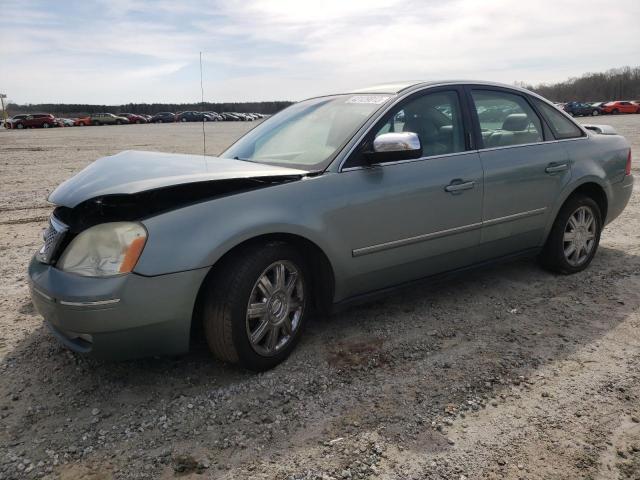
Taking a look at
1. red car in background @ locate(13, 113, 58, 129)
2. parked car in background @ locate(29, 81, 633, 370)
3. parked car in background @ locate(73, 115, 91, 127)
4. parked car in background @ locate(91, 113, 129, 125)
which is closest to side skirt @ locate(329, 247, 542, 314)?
parked car in background @ locate(29, 81, 633, 370)

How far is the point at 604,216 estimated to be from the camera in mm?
4793

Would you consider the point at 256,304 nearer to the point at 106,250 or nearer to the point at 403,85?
the point at 106,250

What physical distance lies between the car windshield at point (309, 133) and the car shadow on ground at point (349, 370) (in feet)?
3.81

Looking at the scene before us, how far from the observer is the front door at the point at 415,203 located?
322 centimetres

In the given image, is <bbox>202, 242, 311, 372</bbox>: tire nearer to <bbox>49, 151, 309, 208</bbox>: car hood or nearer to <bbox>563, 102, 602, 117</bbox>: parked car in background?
<bbox>49, 151, 309, 208</bbox>: car hood

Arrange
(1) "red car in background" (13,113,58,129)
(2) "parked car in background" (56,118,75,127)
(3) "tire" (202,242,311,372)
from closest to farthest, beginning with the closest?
(3) "tire" (202,242,311,372), (1) "red car in background" (13,113,58,129), (2) "parked car in background" (56,118,75,127)

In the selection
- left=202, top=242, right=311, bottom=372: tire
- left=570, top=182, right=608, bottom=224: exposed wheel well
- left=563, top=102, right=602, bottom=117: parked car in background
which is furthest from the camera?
left=563, top=102, right=602, bottom=117: parked car in background

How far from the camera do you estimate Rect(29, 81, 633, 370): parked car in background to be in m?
2.57

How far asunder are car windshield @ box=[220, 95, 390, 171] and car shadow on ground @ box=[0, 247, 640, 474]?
116 centimetres

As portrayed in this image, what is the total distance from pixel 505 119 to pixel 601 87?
9929 cm

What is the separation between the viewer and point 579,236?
180 inches

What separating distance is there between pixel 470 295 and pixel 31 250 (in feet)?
14.2

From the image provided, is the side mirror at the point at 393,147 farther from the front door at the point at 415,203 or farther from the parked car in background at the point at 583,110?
the parked car in background at the point at 583,110

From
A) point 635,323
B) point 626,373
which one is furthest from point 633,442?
point 635,323
